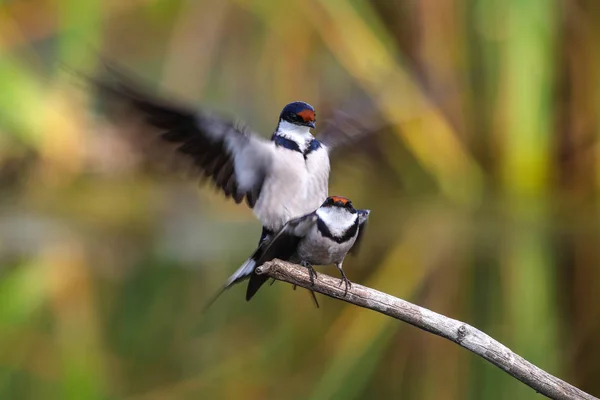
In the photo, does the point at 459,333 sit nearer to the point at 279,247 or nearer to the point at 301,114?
the point at 279,247

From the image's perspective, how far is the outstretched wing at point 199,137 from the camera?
8.11ft

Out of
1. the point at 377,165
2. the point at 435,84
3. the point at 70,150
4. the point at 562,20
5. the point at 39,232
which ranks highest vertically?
the point at 562,20

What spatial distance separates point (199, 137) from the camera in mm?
2643

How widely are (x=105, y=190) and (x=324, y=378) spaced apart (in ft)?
15.4

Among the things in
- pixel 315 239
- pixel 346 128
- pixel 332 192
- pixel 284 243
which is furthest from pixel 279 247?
Result: pixel 332 192

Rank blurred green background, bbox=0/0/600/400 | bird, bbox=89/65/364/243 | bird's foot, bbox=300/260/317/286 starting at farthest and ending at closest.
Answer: blurred green background, bbox=0/0/600/400 < bird, bbox=89/65/364/243 < bird's foot, bbox=300/260/317/286

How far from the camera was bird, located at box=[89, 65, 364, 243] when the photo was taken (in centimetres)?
A: 260

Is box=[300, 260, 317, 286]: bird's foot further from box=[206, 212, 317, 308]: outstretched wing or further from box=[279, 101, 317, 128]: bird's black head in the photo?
box=[279, 101, 317, 128]: bird's black head

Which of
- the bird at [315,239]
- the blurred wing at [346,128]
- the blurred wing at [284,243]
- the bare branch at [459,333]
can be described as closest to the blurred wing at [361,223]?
the bird at [315,239]

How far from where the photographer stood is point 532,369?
2.01 meters

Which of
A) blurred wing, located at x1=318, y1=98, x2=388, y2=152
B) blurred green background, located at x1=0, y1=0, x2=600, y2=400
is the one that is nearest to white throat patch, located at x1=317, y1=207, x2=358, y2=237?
blurred wing, located at x1=318, y1=98, x2=388, y2=152

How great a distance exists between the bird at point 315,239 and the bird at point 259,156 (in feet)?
0.43

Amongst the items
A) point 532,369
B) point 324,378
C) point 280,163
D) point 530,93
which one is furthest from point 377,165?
point 532,369

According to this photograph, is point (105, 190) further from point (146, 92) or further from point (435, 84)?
point (146, 92)
